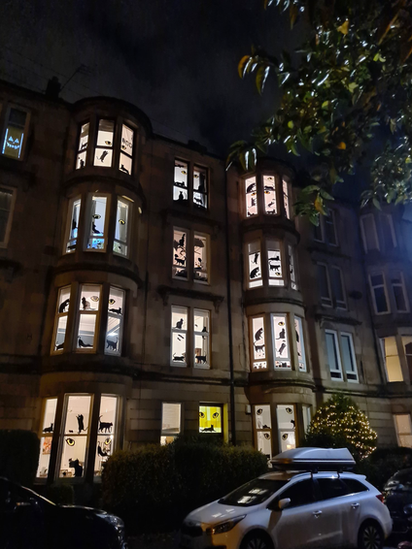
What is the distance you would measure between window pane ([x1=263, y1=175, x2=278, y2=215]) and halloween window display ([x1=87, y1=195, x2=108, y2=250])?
850 cm

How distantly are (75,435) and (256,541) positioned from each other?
8230mm

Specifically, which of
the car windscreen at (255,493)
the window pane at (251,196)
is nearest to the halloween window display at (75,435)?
the car windscreen at (255,493)

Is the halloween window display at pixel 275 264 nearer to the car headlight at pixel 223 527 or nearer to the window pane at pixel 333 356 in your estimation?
the window pane at pixel 333 356

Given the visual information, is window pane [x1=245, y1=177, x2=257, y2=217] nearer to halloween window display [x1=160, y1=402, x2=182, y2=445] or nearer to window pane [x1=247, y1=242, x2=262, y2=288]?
window pane [x1=247, y1=242, x2=262, y2=288]

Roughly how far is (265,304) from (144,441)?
791 cm

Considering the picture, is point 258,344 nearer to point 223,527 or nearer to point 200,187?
point 200,187

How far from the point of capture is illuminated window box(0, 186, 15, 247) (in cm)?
1504

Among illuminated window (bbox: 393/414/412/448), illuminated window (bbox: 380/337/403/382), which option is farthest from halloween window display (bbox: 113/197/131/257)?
illuminated window (bbox: 393/414/412/448)

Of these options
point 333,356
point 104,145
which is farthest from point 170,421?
point 104,145

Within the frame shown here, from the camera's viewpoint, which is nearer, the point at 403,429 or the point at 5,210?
the point at 5,210

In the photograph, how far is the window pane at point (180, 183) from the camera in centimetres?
1961

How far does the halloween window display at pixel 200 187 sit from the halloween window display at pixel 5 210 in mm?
8279

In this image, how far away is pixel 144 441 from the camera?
48.7 feet

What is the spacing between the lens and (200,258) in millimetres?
19047
